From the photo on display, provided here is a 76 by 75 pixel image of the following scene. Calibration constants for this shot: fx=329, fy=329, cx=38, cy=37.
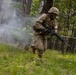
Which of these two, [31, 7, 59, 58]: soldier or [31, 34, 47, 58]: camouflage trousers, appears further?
[31, 34, 47, 58]: camouflage trousers

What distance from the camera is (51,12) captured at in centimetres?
999

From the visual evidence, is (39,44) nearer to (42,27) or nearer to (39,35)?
(39,35)

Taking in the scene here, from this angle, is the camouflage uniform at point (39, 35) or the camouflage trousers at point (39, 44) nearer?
the camouflage uniform at point (39, 35)

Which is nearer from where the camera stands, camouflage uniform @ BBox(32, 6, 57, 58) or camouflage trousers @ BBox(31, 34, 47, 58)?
camouflage uniform @ BBox(32, 6, 57, 58)

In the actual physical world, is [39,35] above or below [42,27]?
below

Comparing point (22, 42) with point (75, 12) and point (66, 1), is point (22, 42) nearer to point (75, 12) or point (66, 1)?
point (66, 1)

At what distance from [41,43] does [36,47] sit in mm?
204

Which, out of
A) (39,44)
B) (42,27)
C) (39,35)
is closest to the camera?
(42,27)

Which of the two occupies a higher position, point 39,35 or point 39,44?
point 39,35

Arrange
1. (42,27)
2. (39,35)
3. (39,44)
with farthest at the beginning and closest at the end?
1. (39,35)
2. (39,44)
3. (42,27)

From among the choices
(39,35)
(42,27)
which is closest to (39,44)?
(39,35)

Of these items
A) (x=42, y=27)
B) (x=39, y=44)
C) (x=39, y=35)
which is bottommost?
(x=39, y=44)

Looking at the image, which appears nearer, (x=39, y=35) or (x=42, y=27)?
(x=42, y=27)

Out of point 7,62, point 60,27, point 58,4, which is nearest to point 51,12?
point 7,62
